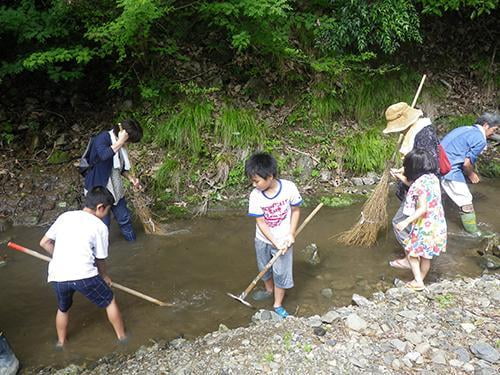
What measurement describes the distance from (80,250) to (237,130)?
14.1 feet

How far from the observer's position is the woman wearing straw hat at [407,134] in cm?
497

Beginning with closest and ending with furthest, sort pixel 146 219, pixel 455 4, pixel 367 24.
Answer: pixel 146 219, pixel 455 4, pixel 367 24

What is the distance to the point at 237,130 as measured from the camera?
7.50m

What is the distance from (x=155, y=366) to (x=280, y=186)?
1.91m

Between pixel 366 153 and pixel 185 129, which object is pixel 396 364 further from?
pixel 185 129

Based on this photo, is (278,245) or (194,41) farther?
(194,41)

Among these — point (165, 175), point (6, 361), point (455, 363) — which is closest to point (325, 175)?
point (165, 175)

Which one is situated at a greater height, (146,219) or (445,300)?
(146,219)

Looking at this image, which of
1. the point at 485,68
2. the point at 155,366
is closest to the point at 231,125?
the point at 155,366

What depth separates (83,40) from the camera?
724 centimetres

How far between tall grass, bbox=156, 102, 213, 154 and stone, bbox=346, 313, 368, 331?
4.44 metres

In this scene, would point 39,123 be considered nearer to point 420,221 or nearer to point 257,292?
point 257,292

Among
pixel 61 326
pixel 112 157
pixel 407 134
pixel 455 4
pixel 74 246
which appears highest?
pixel 455 4

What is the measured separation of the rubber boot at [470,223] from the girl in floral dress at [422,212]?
1.55 m
